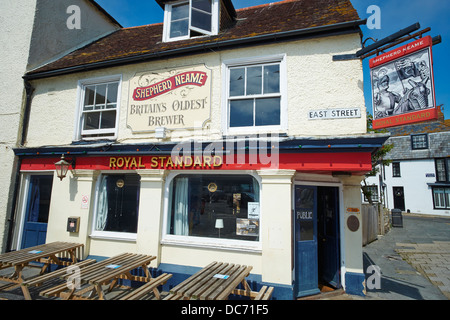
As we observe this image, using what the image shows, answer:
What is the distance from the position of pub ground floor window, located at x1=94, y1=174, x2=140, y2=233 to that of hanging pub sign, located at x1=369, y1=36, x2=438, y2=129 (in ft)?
18.5

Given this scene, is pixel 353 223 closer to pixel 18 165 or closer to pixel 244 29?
pixel 244 29

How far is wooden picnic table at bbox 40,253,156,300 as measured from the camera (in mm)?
3971

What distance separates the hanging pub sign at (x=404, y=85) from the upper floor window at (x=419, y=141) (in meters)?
25.7

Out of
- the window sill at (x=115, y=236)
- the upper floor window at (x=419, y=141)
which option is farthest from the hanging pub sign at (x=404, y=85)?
the upper floor window at (x=419, y=141)

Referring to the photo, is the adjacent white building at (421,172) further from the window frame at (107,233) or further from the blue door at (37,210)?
the blue door at (37,210)

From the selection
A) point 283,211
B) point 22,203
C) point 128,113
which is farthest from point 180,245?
point 22,203

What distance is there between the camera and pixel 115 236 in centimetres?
602

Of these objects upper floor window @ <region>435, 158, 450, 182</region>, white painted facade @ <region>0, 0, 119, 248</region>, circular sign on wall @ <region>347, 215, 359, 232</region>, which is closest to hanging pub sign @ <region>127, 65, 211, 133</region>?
white painted facade @ <region>0, 0, 119, 248</region>

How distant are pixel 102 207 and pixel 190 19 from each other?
5531mm

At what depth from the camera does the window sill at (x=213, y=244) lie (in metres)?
5.04

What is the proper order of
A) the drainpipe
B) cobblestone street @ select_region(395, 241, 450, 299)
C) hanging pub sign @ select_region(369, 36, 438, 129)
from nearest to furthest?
hanging pub sign @ select_region(369, 36, 438, 129) → cobblestone street @ select_region(395, 241, 450, 299) → the drainpipe

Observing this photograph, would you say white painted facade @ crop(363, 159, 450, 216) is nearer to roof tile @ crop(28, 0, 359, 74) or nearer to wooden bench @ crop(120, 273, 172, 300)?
roof tile @ crop(28, 0, 359, 74)

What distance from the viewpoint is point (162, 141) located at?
5.83 m

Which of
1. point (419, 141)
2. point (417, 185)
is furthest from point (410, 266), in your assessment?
point (419, 141)
